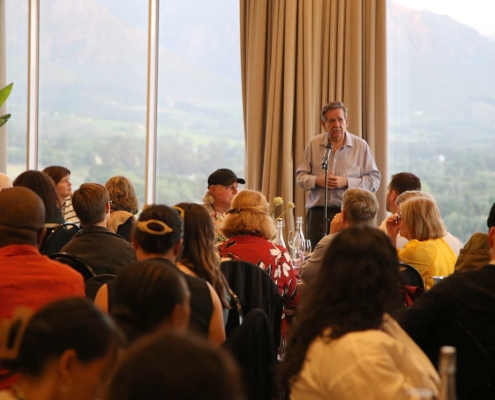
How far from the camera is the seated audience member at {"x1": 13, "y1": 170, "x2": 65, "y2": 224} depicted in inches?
156

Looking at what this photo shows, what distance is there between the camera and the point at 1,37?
26.7 feet

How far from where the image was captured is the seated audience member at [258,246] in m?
3.44

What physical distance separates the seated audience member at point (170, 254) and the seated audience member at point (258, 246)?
0.95 metres

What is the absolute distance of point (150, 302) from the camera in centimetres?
162

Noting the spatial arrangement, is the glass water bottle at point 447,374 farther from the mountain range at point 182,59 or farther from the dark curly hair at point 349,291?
the mountain range at point 182,59

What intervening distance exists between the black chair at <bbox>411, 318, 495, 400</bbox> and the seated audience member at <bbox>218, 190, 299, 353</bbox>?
1406mm

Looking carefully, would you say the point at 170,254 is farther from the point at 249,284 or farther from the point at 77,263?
the point at 77,263

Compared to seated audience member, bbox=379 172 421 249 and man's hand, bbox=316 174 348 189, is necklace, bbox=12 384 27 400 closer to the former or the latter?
seated audience member, bbox=379 172 421 249

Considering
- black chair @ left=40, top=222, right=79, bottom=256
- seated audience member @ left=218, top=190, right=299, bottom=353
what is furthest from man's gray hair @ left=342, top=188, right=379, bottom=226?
black chair @ left=40, top=222, right=79, bottom=256

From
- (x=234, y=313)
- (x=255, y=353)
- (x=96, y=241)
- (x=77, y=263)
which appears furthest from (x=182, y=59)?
(x=255, y=353)

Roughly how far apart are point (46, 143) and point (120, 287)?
700 cm

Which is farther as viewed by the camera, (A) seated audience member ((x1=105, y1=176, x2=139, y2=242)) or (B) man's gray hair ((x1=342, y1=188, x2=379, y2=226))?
(A) seated audience member ((x1=105, y1=176, x2=139, y2=242))

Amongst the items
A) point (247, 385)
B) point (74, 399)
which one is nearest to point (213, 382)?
point (74, 399)

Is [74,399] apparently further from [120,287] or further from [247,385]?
[247,385]
